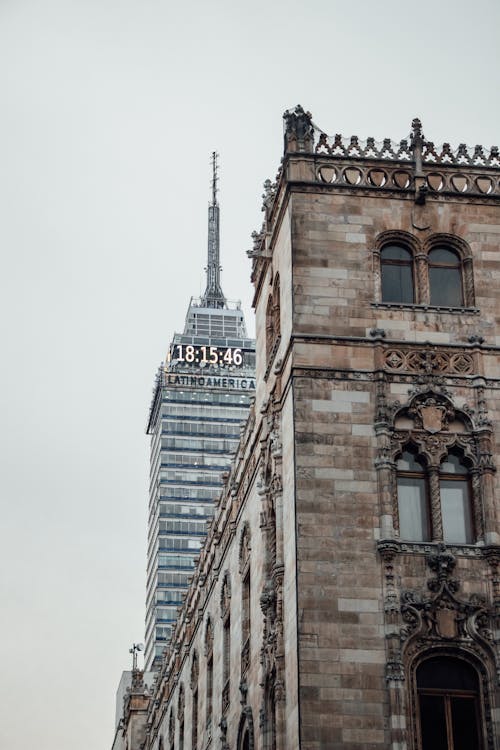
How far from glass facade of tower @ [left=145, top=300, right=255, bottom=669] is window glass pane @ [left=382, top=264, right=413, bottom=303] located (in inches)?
4948

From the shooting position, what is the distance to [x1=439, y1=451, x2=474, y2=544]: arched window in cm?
3966

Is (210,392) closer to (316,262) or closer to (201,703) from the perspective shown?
(201,703)

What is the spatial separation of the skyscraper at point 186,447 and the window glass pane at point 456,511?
12776 centimetres

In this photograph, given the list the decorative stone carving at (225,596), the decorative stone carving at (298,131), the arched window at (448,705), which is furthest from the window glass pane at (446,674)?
the decorative stone carving at (298,131)

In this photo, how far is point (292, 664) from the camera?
37.8 m

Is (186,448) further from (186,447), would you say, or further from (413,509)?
(413,509)

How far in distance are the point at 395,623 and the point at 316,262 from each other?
38.3 feet

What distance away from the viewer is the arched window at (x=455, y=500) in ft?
130

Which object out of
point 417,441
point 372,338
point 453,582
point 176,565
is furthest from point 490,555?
point 176,565

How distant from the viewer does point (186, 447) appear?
177 m

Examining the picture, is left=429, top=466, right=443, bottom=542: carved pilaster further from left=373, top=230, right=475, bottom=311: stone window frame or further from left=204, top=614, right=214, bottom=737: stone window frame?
left=204, top=614, right=214, bottom=737: stone window frame

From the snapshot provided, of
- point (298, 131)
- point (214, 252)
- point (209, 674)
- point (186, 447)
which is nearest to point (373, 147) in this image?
point (298, 131)

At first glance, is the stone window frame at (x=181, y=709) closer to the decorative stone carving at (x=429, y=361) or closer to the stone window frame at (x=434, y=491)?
the stone window frame at (x=434, y=491)

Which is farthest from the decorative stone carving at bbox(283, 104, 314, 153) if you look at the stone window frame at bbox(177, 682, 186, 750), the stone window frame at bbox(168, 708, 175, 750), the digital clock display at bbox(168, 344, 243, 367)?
the digital clock display at bbox(168, 344, 243, 367)
